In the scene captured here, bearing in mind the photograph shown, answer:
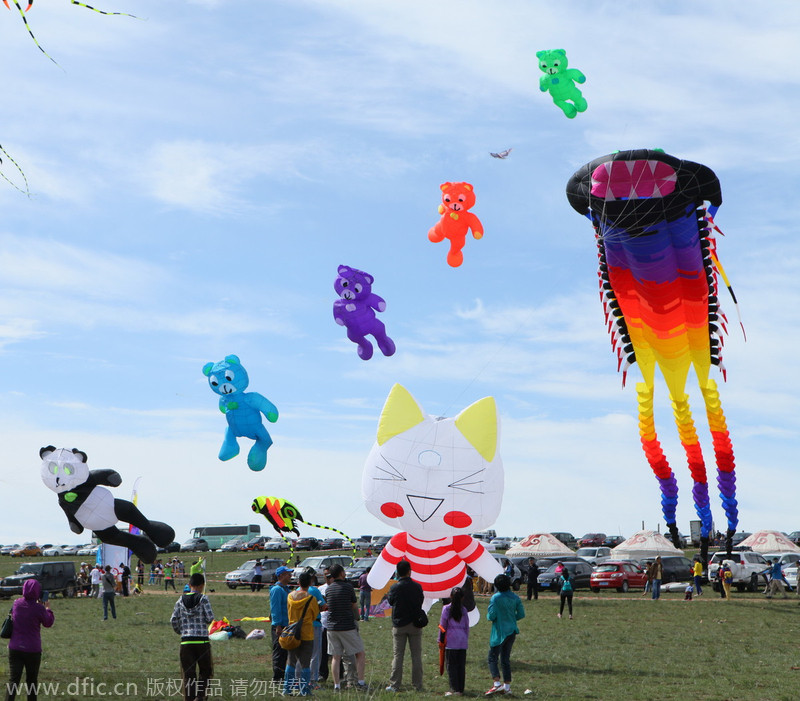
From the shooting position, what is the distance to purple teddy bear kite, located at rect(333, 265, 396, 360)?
22.5 metres

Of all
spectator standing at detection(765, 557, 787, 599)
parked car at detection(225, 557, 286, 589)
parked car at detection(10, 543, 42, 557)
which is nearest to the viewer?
spectator standing at detection(765, 557, 787, 599)

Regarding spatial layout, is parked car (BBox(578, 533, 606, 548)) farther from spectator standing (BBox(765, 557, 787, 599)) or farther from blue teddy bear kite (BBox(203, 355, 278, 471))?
blue teddy bear kite (BBox(203, 355, 278, 471))

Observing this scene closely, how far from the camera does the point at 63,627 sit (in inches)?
850

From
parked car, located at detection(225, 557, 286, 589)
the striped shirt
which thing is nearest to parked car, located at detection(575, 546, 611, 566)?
parked car, located at detection(225, 557, 286, 589)

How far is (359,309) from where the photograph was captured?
74.1 ft

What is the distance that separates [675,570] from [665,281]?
1379 cm

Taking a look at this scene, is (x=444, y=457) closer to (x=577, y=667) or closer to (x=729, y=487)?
(x=577, y=667)

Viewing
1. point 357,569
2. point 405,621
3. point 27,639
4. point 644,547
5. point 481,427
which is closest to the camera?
point 27,639

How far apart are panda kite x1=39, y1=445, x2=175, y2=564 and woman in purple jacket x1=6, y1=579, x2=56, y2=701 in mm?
2610

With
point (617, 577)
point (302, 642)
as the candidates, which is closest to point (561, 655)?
point (302, 642)

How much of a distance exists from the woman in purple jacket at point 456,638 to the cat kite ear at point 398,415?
394 centimetres

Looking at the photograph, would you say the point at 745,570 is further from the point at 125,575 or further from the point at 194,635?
the point at 194,635

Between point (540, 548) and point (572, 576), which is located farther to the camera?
A: point (540, 548)

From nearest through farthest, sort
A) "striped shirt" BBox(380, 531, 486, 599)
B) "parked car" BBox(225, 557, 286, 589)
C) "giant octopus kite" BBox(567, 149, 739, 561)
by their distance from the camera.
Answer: "striped shirt" BBox(380, 531, 486, 599)
"giant octopus kite" BBox(567, 149, 739, 561)
"parked car" BBox(225, 557, 286, 589)
